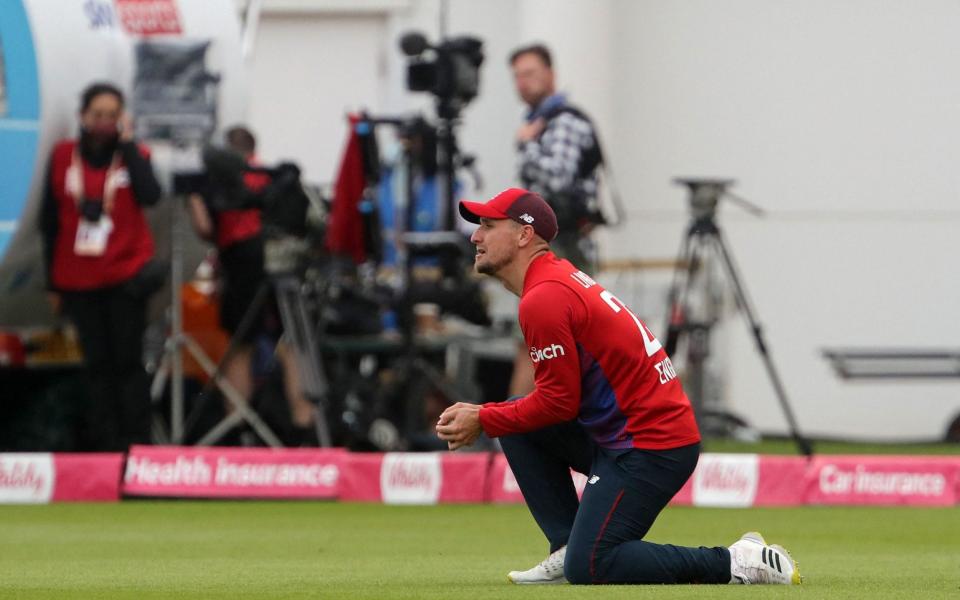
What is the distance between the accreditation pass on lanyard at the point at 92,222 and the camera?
12469mm

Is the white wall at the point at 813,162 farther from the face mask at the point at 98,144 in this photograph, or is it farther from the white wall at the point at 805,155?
the face mask at the point at 98,144

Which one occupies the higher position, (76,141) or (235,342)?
(76,141)

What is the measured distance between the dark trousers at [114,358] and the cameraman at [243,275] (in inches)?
32.4

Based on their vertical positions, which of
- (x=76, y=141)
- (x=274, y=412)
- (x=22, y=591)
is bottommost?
(x=274, y=412)

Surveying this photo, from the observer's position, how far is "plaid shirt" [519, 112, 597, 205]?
12.0m

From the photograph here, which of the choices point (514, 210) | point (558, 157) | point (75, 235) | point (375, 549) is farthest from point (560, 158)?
point (514, 210)

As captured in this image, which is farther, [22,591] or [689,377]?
[689,377]

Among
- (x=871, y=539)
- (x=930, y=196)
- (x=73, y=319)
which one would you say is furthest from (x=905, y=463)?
(x=930, y=196)

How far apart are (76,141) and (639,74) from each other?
8.14 metres

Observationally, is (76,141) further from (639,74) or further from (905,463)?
(639,74)

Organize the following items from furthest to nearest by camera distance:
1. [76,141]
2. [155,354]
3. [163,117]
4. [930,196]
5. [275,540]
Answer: [930,196] < [155,354] < [163,117] < [76,141] < [275,540]

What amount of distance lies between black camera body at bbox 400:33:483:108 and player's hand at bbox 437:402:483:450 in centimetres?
626

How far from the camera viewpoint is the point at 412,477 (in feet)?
39.2

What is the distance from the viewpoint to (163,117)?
13688 millimetres
